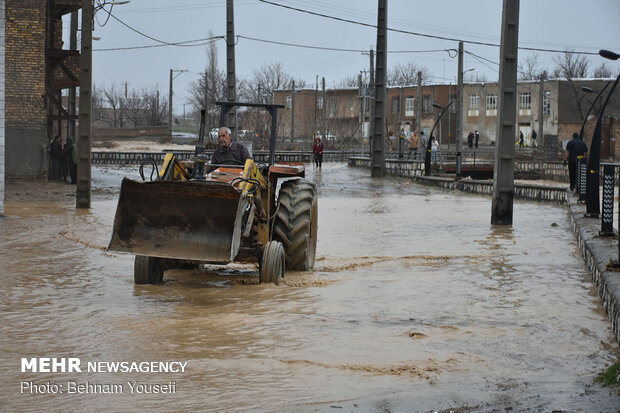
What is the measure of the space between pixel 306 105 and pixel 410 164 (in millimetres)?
64237

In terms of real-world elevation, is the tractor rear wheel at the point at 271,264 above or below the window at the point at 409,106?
below

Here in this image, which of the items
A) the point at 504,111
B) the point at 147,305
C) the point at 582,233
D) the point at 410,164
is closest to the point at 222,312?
the point at 147,305

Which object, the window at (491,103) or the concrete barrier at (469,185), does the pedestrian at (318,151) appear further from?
the window at (491,103)

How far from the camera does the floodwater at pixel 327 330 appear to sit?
5.94 meters

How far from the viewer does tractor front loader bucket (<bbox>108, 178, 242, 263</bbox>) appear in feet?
31.3

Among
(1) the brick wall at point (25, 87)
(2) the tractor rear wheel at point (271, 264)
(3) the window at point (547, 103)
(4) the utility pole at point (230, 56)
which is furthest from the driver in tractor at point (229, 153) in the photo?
(3) the window at point (547, 103)

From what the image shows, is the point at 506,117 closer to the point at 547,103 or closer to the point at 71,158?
the point at 71,158

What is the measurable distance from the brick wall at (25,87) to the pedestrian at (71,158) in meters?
1.64

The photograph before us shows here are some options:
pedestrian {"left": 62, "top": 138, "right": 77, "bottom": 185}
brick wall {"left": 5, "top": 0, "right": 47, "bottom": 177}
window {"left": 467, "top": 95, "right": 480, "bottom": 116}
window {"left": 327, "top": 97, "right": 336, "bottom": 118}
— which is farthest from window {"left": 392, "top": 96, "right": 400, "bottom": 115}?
brick wall {"left": 5, "top": 0, "right": 47, "bottom": 177}

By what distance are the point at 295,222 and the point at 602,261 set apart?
3417mm

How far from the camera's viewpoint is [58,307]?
9.12 m

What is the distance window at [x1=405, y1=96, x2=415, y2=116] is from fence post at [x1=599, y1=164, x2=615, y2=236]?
273 feet

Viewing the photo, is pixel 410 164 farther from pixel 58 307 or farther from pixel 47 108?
pixel 58 307

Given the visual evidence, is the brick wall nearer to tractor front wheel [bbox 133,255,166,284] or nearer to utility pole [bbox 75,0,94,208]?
utility pole [bbox 75,0,94,208]
